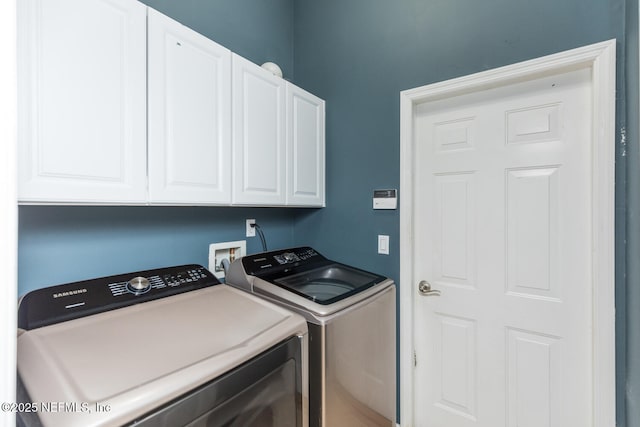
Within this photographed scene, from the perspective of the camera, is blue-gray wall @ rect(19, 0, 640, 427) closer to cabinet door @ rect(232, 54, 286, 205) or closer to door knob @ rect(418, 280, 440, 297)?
door knob @ rect(418, 280, 440, 297)

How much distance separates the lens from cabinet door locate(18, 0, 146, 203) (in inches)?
32.7

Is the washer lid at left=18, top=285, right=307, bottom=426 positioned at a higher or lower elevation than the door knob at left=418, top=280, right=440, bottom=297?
higher

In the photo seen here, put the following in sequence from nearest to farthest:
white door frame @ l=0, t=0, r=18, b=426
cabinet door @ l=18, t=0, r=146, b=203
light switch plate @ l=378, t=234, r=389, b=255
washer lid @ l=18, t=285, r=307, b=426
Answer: white door frame @ l=0, t=0, r=18, b=426, washer lid @ l=18, t=285, r=307, b=426, cabinet door @ l=18, t=0, r=146, b=203, light switch plate @ l=378, t=234, r=389, b=255

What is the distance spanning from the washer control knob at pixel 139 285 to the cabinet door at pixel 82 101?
0.37 meters

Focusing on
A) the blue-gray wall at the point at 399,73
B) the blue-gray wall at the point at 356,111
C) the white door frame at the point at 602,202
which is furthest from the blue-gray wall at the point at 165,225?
the white door frame at the point at 602,202

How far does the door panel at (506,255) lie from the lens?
1341mm

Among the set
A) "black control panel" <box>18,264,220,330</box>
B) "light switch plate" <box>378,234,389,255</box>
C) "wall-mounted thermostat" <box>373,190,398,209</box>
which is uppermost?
"wall-mounted thermostat" <box>373,190,398,209</box>

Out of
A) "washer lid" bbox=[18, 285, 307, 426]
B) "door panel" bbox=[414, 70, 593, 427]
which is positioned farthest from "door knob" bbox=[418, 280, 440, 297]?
"washer lid" bbox=[18, 285, 307, 426]

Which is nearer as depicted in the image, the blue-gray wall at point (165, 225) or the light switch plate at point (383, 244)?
the blue-gray wall at point (165, 225)

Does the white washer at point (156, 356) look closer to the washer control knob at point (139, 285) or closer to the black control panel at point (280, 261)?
the washer control knob at point (139, 285)

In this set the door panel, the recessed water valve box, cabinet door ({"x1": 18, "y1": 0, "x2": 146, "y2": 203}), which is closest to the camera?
cabinet door ({"x1": 18, "y1": 0, "x2": 146, "y2": 203})

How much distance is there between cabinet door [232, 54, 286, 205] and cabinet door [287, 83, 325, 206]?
0.23ft

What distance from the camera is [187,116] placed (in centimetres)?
121

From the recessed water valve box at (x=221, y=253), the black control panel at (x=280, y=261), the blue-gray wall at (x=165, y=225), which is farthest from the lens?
the recessed water valve box at (x=221, y=253)
